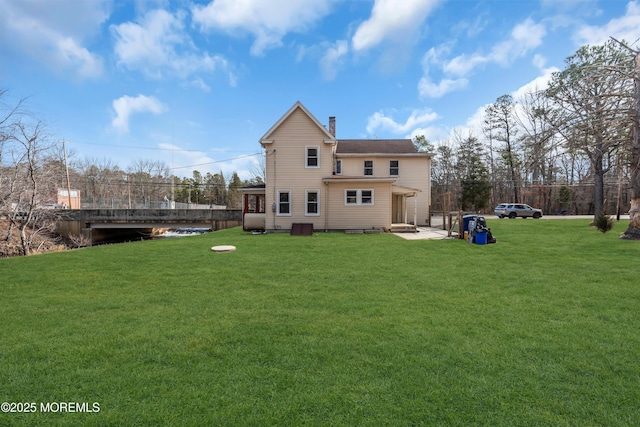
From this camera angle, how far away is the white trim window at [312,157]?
17653 millimetres

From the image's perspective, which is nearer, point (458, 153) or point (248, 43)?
point (248, 43)

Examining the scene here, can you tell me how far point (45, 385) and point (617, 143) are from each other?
18613mm

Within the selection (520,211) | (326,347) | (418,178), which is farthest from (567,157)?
(326,347)

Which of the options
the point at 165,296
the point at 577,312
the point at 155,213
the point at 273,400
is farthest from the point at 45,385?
the point at 155,213

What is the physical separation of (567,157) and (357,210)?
38858mm

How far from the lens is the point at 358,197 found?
17703 millimetres

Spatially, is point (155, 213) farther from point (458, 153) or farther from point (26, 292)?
point (458, 153)

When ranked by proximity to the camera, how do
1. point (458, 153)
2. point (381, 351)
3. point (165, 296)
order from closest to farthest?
point (381, 351) < point (165, 296) < point (458, 153)

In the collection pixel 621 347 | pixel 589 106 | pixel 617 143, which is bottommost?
pixel 621 347

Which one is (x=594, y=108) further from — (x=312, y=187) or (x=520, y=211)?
(x=520, y=211)

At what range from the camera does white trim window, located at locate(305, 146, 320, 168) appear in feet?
57.9

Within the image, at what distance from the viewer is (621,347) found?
3.51 m

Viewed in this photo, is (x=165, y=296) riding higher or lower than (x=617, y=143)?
lower

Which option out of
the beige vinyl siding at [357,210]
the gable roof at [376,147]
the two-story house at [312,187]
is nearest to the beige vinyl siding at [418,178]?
the gable roof at [376,147]
